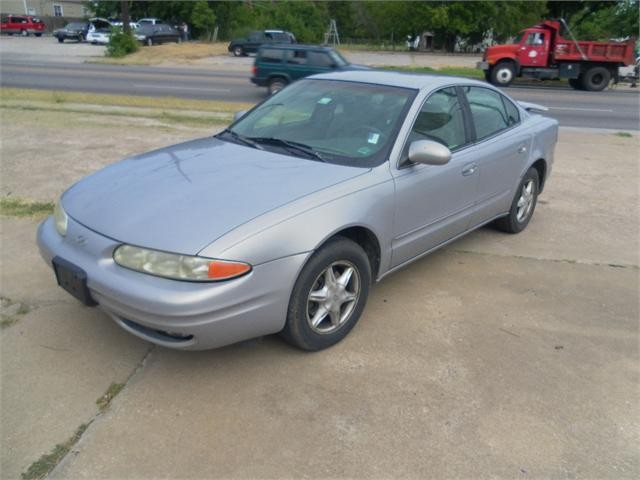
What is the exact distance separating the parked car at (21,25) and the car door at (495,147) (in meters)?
59.5

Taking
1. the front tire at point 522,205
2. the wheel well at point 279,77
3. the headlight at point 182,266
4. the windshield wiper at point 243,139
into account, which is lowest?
the front tire at point 522,205

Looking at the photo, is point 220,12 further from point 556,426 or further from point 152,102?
point 556,426

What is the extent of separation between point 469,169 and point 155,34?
138 ft

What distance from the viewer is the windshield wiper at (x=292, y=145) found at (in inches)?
145

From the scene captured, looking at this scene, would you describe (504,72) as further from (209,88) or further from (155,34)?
(155,34)

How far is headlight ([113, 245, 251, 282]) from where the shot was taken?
8.86ft

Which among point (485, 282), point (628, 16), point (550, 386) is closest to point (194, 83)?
point (485, 282)

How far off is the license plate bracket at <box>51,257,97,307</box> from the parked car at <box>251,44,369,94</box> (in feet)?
44.7

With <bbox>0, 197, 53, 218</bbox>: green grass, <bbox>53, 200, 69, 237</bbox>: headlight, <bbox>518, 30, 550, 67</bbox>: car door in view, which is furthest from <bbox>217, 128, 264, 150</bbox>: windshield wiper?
<bbox>518, 30, 550, 67</bbox>: car door

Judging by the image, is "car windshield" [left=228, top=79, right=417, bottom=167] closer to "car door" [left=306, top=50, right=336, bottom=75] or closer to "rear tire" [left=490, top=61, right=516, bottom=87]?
"car door" [left=306, top=50, right=336, bottom=75]

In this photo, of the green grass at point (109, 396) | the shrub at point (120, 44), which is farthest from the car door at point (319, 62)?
the shrub at point (120, 44)

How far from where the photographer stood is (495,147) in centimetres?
456

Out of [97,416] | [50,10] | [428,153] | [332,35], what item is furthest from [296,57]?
[50,10]

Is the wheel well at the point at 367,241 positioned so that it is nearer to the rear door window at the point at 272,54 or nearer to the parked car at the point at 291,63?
the parked car at the point at 291,63
